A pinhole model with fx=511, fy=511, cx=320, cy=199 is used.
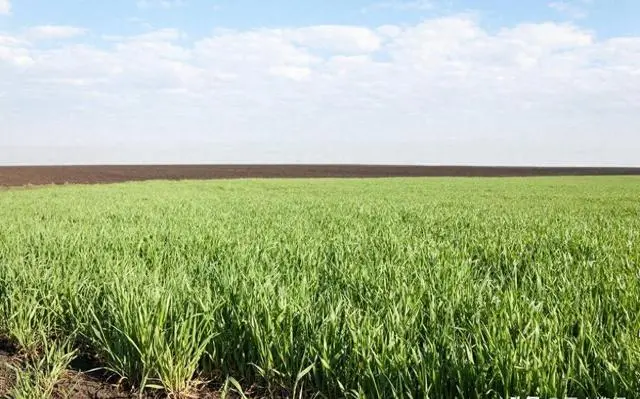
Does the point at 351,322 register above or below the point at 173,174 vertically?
below

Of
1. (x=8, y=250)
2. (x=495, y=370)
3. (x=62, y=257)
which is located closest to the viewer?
Result: (x=495, y=370)

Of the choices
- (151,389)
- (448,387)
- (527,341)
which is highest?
(527,341)

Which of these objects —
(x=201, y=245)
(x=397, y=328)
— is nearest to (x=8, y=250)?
(x=201, y=245)

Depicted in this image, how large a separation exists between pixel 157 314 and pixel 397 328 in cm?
166

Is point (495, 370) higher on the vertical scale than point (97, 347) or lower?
higher

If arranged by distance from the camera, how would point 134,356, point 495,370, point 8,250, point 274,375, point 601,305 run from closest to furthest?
point 495,370 → point 274,375 → point 134,356 → point 601,305 → point 8,250

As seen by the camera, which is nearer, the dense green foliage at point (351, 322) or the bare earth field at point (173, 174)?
the dense green foliage at point (351, 322)

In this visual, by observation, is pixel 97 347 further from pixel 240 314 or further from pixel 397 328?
pixel 397 328

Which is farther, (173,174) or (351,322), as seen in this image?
(173,174)

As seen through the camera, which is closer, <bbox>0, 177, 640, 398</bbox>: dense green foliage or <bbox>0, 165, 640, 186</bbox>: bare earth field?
<bbox>0, 177, 640, 398</bbox>: dense green foliage

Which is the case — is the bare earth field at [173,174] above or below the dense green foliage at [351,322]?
above

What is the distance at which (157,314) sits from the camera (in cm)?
357

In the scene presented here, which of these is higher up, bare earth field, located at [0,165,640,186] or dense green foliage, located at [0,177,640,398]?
bare earth field, located at [0,165,640,186]

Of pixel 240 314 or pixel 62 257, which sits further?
pixel 62 257
